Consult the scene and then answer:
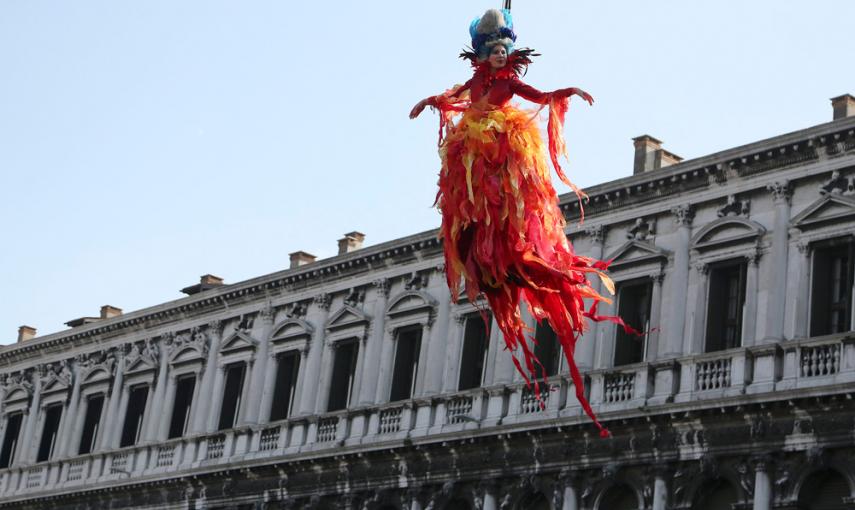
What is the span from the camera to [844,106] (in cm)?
2988

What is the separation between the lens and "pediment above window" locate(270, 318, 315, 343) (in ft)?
131

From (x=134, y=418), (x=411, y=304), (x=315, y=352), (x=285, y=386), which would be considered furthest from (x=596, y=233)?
(x=134, y=418)

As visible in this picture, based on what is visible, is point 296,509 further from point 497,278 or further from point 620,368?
point 497,278

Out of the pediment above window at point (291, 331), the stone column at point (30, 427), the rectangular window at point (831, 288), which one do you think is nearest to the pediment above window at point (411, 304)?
the pediment above window at point (291, 331)

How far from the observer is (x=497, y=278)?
12.0 metres

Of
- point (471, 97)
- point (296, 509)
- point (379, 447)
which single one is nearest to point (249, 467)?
point (296, 509)

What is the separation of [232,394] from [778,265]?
16671 mm

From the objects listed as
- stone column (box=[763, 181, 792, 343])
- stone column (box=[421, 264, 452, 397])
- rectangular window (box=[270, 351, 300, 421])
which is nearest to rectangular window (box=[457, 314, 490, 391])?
stone column (box=[421, 264, 452, 397])

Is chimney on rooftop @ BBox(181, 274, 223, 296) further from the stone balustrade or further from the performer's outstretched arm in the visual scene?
the performer's outstretched arm

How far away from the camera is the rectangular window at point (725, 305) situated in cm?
3027

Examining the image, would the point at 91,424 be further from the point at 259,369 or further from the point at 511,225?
the point at 511,225

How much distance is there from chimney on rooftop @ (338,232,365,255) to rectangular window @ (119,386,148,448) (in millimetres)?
7149

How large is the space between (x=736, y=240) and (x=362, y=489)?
10.5 meters

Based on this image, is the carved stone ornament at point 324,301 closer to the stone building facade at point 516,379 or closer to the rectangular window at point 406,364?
the stone building facade at point 516,379
